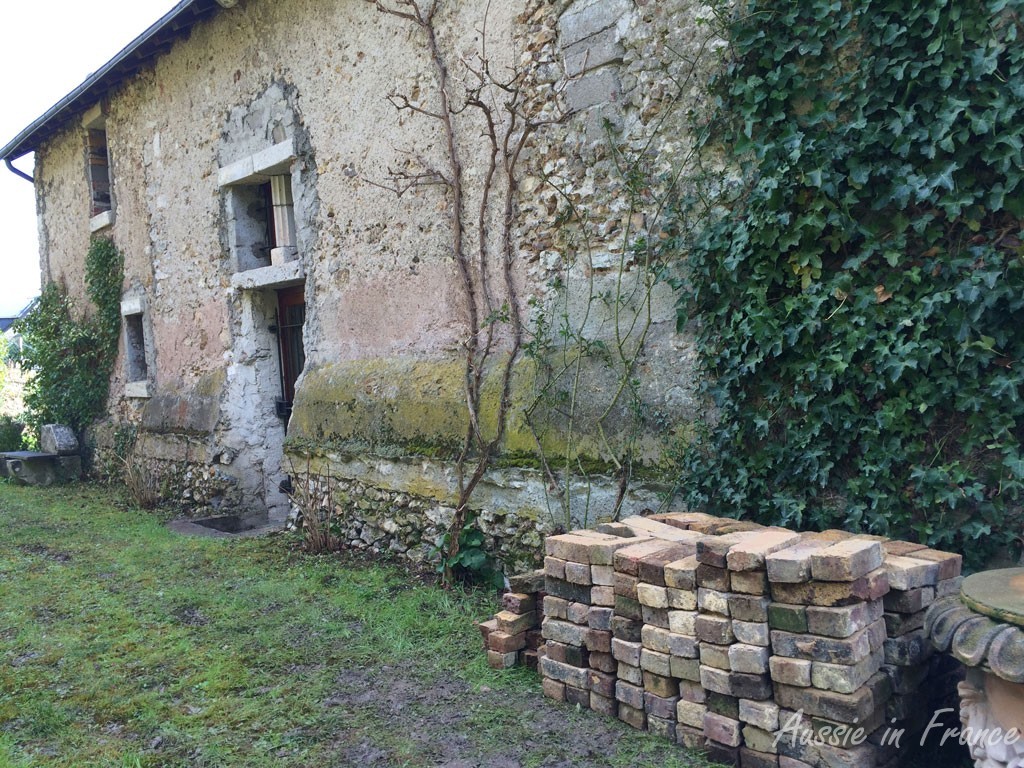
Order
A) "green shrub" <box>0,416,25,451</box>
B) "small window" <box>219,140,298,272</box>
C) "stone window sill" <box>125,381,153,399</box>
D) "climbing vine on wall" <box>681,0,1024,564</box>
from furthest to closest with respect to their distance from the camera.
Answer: "green shrub" <box>0,416,25,451</box> < "stone window sill" <box>125,381,153,399</box> < "small window" <box>219,140,298,272</box> < "climbing vine on wall" <box>681,0,1024,564</box>

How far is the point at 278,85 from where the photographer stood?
6609 millimetres

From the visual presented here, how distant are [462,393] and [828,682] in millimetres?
3078

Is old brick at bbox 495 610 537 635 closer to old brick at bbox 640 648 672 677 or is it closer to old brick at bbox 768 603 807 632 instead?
old brick at bbox 640 648 672 677

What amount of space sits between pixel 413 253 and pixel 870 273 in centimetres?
318

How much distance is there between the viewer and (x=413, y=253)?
216 inches

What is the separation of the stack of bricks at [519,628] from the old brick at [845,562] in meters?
1.46

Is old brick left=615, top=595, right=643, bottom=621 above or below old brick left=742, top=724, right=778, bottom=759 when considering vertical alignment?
above

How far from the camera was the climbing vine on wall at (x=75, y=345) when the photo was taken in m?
9.62

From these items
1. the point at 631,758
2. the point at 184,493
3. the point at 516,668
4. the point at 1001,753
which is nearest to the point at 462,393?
the point at 516,668

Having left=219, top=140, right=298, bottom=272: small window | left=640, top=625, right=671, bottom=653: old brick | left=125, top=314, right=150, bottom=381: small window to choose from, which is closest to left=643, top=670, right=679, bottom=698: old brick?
left=640, top=625, right=671, bottom=653: old brick

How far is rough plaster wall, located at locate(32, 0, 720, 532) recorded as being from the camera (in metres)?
4.21

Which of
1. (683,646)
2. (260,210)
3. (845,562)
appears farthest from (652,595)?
(260,210)

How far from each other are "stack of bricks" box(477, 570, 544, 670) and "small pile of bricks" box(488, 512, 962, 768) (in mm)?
445

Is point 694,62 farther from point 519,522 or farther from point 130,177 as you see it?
point 130,177
